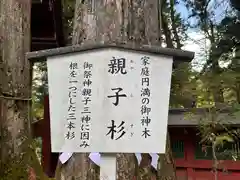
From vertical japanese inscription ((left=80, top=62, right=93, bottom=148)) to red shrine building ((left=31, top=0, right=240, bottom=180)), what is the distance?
4455 millimetres

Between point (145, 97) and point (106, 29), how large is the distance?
2.15ft

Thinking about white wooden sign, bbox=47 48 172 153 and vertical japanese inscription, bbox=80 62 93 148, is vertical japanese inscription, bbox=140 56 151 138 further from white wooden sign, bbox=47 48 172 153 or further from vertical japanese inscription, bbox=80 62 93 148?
vertical japanese inscription, bbox=80 62 93 148

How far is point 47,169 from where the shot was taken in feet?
21.7

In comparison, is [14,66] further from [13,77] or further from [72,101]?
[72,101]

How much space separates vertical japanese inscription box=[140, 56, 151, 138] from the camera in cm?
204

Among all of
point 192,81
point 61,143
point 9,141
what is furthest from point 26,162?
point 192,81

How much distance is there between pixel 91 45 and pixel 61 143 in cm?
57

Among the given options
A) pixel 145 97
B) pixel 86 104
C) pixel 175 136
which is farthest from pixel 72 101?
pixel 175 136

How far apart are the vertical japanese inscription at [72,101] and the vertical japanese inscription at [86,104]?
0.05 metres

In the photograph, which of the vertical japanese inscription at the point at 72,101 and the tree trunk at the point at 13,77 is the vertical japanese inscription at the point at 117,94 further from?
the tree trunk at the point at 13,77

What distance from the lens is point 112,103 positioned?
2.05 m

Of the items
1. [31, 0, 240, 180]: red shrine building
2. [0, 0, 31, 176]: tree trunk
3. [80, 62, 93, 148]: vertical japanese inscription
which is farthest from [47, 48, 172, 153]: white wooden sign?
[31, 0, 240, 180]: red shrine building

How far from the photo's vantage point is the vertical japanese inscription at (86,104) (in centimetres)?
207

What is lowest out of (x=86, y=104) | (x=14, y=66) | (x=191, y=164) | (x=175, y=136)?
(x=191, y=164)
